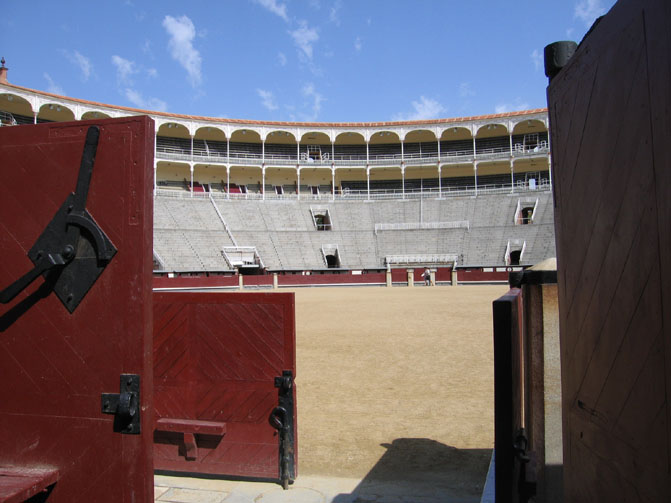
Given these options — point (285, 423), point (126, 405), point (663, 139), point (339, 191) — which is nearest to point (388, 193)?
point (339, 191)

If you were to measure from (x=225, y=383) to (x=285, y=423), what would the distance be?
527 mm

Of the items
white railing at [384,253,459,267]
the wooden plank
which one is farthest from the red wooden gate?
white railing at [384,253,459,267]

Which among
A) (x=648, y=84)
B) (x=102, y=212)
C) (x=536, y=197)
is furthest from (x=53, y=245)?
(x=536, y=197)

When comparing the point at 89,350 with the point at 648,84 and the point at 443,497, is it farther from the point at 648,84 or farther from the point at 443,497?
the point at 443,497

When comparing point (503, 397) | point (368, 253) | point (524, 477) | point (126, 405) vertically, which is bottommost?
point (524, 477)

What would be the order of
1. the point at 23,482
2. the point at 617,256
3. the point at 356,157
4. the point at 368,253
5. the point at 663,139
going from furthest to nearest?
the point at 356,157 < the point at 368,253 < the point at 23,482 < the point at 617,256 < the point at 663,139

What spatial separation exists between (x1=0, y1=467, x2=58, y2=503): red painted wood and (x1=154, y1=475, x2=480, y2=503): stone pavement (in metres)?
1.47

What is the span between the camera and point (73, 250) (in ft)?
5.83

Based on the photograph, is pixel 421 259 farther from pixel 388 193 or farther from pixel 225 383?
pixel 225 383

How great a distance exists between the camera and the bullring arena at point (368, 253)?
403 centimetres

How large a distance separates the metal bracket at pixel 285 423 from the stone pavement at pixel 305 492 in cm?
13

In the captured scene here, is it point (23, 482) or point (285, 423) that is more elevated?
point (23, 482)

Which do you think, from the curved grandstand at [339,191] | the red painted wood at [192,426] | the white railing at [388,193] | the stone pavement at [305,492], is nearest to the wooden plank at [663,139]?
the stone pavement at [305,492]

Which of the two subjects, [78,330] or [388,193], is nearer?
[78,330]
